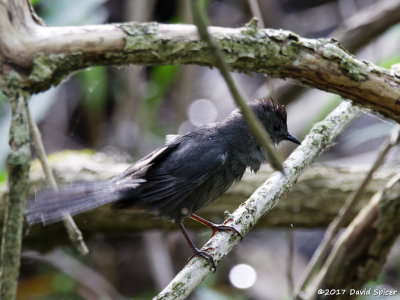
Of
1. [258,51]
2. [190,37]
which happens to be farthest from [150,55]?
[258,51]

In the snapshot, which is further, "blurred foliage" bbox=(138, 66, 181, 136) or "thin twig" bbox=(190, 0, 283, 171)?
"blurred foliage" bbox=(138, 66, 181, 136)

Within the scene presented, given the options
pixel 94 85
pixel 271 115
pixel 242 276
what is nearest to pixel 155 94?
pixel 94 85

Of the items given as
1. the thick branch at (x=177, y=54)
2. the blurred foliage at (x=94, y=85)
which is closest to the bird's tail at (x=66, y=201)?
the thick branch at (x=177, y=54)

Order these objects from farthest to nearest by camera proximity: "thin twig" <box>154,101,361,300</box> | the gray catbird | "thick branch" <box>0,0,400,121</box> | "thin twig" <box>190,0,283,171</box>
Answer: the gray catbird < "thick branch" <box>0,0,400,121</box> < "thin twig" <box>154,101,361,300</box> < "thin twig" <box>190,0,283,171</box>

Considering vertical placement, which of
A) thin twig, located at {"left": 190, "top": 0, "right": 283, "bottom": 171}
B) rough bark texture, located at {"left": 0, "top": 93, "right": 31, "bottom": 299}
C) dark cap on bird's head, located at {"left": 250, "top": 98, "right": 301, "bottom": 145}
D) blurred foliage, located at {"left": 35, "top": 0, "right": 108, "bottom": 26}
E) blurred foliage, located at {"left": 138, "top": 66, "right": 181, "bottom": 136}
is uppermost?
blurred foliage, located at {"left": 138, "top": 66, "right": 181, "bottom": 136}

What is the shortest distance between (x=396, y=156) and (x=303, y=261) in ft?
5.94

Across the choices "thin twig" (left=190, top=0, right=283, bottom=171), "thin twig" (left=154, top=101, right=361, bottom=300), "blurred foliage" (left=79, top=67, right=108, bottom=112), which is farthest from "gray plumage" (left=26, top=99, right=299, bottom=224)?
"blurred foliage" (left=79, top=67, right=108, bottom=112)

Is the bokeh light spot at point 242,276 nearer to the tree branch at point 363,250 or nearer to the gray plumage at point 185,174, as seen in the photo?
the tree branch at point 363,250

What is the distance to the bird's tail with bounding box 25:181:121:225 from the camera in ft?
8.89

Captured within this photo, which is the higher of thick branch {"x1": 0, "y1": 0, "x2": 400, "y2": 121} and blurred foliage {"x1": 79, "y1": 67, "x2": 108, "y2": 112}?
blurred foliage {"x1": 79, "y1": 67, "x2": 108, "y2": 112}

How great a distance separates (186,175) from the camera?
134 inches

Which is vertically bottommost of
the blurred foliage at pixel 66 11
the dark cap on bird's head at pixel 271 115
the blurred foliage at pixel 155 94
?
the dark cap on bird's head at pixel 271 115

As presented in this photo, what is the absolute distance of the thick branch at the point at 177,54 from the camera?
279cm

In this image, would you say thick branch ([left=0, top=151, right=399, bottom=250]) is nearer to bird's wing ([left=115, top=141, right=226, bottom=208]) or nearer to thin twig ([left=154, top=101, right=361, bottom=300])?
thin twig ([left=154, top=101, right=361, bottom=300])
